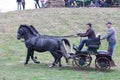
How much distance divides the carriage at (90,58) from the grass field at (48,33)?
11.1 inches

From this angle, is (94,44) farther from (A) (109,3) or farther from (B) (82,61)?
(A) (109,3)

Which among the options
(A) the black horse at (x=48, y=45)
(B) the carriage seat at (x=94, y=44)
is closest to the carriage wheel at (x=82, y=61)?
(B) the carriage seat at (x=94, y=44)

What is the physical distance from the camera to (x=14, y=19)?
1356 inches

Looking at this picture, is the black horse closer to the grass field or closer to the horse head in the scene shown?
the horse head

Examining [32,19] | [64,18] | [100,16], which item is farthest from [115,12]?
[32,19]

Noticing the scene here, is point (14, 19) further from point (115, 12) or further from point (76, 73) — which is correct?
point (76, 73)

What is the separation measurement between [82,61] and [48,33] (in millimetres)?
12368

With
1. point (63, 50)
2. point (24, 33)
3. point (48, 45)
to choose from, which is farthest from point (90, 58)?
point (24, 33)

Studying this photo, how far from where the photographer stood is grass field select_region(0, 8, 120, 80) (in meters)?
17.2

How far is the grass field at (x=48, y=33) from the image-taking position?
56.3 ft

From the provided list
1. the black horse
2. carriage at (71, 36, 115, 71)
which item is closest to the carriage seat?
carriage at (71, 36, 115, 71)

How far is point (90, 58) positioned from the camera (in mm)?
18375

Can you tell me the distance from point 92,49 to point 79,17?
1680 centimetres

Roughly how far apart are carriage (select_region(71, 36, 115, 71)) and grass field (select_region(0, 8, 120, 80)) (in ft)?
0.93
